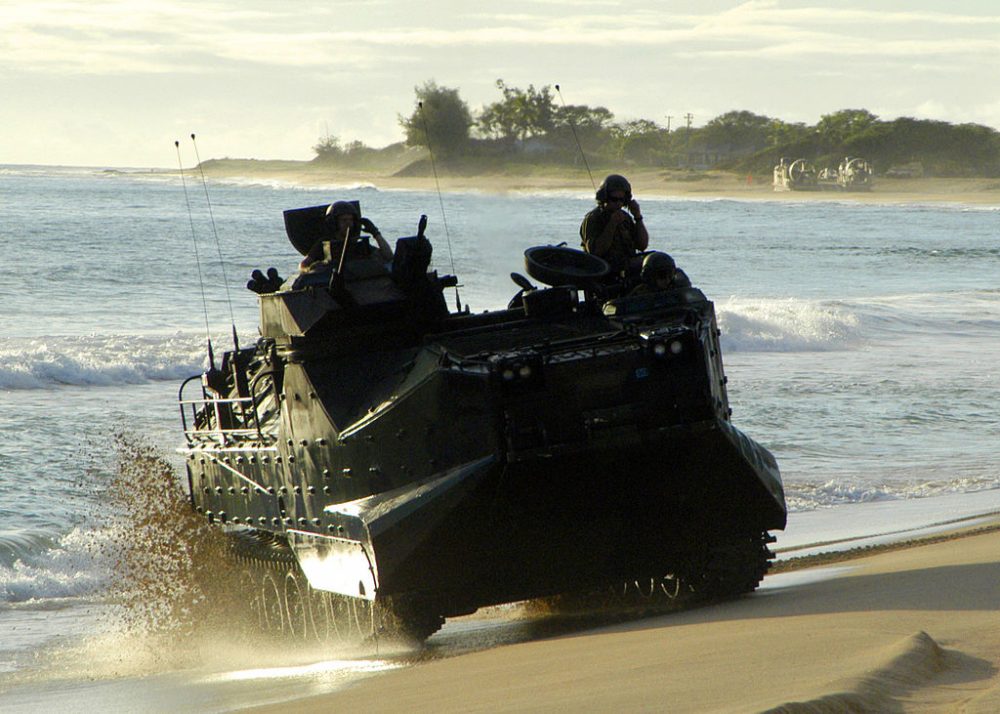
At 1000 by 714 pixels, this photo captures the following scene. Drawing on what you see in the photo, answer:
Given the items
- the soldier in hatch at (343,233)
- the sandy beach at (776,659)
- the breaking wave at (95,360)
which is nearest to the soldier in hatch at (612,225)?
the soldier in hatch at (343,233)

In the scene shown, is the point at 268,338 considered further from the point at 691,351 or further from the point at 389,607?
the point at 691,351

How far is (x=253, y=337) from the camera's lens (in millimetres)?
27266

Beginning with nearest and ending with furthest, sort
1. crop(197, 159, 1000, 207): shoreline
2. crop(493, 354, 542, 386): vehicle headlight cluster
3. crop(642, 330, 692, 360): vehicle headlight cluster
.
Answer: crop(493, 354, 542, 386): vehicle headlight cluster, crop(642, 330, 692, 360): vehicle headlight cluster, crop(197, 159, 1000, 207): shoreline

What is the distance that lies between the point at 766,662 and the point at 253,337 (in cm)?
2174

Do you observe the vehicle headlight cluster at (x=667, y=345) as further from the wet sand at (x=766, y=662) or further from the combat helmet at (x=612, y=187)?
the combat helmet at (x=612, y=187)

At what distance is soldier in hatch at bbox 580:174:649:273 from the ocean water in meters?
1.04

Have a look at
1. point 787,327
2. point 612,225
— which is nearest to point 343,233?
point 612,225

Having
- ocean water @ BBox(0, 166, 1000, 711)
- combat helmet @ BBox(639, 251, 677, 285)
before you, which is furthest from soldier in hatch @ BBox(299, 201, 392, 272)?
combat helmet @ BBox(639, 251, 677, 285)

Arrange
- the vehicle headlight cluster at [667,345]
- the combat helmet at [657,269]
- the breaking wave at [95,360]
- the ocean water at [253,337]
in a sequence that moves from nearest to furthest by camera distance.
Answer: the vehicle headlight cluster at [667,345], the combat helmet at [657,269], the ocean water at [253,337], the breaking wave at [95,360]

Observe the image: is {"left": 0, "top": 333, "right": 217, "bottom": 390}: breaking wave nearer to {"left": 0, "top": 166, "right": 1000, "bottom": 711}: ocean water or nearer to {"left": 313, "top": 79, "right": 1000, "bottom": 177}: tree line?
{"left": 0, "top": 166, "right": 1000, "bottom": 711}: ocean water

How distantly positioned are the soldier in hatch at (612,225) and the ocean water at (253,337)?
104 cm

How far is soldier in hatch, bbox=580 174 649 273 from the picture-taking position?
10.4m

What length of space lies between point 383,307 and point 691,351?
1.92 metres

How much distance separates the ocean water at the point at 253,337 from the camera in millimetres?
12820
